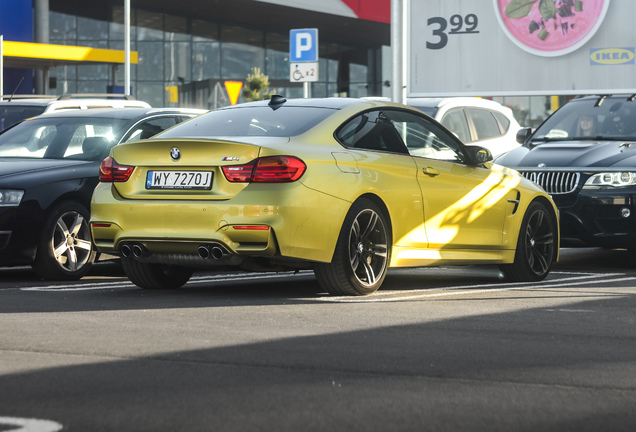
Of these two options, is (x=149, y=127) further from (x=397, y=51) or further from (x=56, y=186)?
(x=397, y=51)

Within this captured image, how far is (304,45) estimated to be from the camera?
18938 millimetres

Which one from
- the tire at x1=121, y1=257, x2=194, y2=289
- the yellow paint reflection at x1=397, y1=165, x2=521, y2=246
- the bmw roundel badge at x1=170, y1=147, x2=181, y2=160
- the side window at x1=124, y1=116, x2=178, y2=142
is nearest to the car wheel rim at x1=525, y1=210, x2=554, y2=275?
the yellow paint reflection at x1=397, y1=165, x2=521, y2=246

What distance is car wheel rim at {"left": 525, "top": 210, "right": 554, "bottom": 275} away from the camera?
33.2ft

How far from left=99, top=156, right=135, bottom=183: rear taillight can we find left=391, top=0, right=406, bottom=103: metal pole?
290 inches

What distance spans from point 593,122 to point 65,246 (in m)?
5.81

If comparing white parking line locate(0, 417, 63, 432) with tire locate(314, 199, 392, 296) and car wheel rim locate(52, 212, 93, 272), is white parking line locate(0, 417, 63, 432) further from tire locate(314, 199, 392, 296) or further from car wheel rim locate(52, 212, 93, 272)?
car wheel rim locate(52, 212, 93, 272)

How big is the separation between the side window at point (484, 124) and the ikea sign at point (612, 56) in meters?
1.72

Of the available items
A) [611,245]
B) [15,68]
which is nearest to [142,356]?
Answer: [611,245]

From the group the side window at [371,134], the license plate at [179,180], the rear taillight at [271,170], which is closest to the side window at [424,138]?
the side window at [371,134]

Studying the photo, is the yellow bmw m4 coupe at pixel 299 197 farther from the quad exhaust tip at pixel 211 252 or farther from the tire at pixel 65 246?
the tire at pixel 65 246

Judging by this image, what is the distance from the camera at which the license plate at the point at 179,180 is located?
7914 millimetres

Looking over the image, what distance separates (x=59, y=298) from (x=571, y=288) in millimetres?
3911

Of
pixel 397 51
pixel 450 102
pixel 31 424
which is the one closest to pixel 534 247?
pixel 397 51

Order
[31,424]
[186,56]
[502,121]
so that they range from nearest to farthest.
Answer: [31,424]
[502,121]
[186,56]
